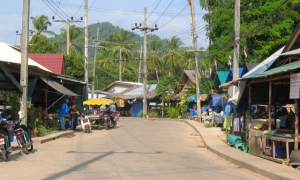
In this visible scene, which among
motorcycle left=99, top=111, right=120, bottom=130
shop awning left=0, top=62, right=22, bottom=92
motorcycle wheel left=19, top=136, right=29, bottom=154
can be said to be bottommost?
motorcycle wheel left=19, top=136, right=29, bottom=154

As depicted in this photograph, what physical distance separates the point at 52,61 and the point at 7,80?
21179 mm

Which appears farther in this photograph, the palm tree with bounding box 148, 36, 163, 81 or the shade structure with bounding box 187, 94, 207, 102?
the palm tree with bounding box 148, 36, 163, 81

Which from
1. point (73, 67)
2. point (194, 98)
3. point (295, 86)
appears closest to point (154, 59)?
point (194, 98)

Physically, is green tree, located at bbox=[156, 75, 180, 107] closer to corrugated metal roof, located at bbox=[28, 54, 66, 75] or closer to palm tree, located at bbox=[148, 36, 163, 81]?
corrugated metal roof, located at bbox=[28, 54, 66, 75]

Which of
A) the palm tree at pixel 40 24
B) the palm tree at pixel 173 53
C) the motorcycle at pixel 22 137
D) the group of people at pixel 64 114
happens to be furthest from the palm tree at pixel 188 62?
the motorcycle at pixel 22 137

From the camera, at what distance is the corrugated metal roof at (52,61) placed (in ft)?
117

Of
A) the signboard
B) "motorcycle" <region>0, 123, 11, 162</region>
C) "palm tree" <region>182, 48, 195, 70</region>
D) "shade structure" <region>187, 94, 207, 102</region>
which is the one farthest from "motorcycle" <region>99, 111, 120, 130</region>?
"palm tree" <region>182, 48, 195, 70</region>

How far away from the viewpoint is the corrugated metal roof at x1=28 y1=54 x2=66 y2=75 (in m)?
35.8

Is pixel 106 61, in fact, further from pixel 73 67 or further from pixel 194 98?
pixel 73 67

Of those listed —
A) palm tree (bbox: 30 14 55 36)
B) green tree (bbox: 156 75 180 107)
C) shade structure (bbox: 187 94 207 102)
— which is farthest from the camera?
palm tree (bbox: 30 14 55 36)

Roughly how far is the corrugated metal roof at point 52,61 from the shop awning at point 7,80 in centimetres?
1938

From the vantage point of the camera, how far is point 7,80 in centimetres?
1523

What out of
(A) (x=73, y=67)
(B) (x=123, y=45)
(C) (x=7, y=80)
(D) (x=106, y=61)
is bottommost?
(C) (x=7, y=80)

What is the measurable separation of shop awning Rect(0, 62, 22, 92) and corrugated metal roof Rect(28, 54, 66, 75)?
763 inches
